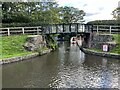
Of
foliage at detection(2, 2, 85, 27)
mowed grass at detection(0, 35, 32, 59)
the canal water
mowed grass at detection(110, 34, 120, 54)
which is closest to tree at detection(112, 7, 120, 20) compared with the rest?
foliage at detection(2, 2, 85, 27)

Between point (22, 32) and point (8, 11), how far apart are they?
554 centimetres

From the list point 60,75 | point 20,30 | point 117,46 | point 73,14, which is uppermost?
point 73,14

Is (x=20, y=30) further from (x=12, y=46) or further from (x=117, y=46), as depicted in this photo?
(x=117, y=46)

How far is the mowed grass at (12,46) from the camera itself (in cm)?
2240

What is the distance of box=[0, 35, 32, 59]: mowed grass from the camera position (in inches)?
882

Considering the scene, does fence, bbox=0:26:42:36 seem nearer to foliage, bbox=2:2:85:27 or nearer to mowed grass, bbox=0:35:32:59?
foliage, bbox=2:2:85:27

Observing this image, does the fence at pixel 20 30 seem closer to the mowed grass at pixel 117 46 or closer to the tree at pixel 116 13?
the mowed grass at pixel 117 46

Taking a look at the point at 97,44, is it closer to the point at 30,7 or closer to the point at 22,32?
the point at 22,32

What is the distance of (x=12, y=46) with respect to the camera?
951 inches

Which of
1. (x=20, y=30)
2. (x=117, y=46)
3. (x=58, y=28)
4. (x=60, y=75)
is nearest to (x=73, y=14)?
(x=58, y=28)

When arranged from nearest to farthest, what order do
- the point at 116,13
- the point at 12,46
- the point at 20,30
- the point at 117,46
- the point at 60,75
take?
the point at 60,75
the point at 12,46
the point at 117,46
the point at 20,30
the point at 116,13

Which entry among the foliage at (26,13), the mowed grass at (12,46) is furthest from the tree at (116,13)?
the mowed grass at (12,46)

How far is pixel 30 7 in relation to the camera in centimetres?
3375

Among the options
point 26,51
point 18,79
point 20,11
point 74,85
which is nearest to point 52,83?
point 74,85
